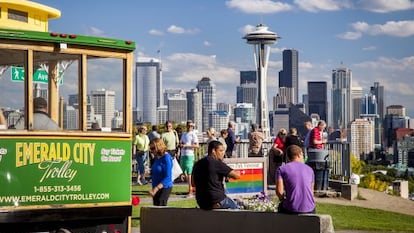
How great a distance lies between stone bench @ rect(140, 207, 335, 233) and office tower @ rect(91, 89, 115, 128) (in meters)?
1.79

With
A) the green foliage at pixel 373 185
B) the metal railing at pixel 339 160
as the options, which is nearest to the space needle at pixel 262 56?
the green foliage at pixel 373 185

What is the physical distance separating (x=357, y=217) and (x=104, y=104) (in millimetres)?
8430

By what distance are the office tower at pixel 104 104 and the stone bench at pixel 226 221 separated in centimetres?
179

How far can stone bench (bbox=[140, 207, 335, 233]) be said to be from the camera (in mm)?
11359

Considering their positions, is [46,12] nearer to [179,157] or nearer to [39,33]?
[39,33]

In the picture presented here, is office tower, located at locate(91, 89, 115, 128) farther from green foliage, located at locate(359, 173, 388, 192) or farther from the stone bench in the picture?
green foliage, located at locate(359, 173, 388, 192)

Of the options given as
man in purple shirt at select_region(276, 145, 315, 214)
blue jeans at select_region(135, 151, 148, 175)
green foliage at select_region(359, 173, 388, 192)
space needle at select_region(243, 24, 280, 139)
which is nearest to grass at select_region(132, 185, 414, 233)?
blue jeans at select_region(135, 151, 148, 175)

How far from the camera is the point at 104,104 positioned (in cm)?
1296

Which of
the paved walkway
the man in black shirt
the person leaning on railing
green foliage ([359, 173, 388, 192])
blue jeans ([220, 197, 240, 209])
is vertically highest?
the person leaning on railing

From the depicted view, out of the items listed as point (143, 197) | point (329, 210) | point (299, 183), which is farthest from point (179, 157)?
point (299, 183)

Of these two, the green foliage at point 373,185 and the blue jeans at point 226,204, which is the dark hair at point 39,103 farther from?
the green foliage at point 373,185

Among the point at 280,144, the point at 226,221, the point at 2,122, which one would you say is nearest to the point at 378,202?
the point at 280,144

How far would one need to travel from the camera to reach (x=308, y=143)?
74.8ft

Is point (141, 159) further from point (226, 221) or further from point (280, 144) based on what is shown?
point (226, 221)
